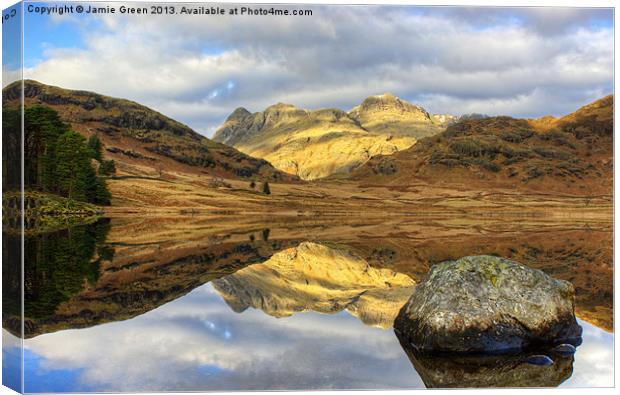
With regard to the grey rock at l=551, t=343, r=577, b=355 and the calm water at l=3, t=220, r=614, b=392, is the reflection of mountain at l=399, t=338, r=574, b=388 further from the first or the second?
the grey rock at l=551, t=343, r=577, b=355

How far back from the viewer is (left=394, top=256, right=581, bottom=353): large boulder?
35.3 feet

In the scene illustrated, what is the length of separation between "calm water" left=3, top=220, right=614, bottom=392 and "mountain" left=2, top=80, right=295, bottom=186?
9369 cm

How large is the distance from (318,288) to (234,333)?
5.70 m

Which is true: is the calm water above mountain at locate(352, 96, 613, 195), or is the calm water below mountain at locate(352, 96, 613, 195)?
below

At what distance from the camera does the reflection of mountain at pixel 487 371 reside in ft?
30.5

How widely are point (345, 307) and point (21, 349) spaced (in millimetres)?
7261

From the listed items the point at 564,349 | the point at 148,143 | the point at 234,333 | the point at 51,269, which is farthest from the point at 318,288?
the point at 148,143

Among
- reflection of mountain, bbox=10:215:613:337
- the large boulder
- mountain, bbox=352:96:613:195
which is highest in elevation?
mountain, bbox=352:96:613:195

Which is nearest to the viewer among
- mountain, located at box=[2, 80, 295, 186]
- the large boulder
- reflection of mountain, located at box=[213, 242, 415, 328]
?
the large boulder

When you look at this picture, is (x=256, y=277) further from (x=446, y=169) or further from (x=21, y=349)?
(x=446, y=169)

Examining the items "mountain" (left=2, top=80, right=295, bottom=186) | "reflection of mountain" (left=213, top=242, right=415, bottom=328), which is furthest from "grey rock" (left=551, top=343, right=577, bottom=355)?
"mountain" (left=2, top=80, right=295, bottom=186)

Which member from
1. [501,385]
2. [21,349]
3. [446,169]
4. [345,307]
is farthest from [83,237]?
[446,169]

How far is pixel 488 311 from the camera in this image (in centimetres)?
1088

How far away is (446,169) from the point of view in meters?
132
